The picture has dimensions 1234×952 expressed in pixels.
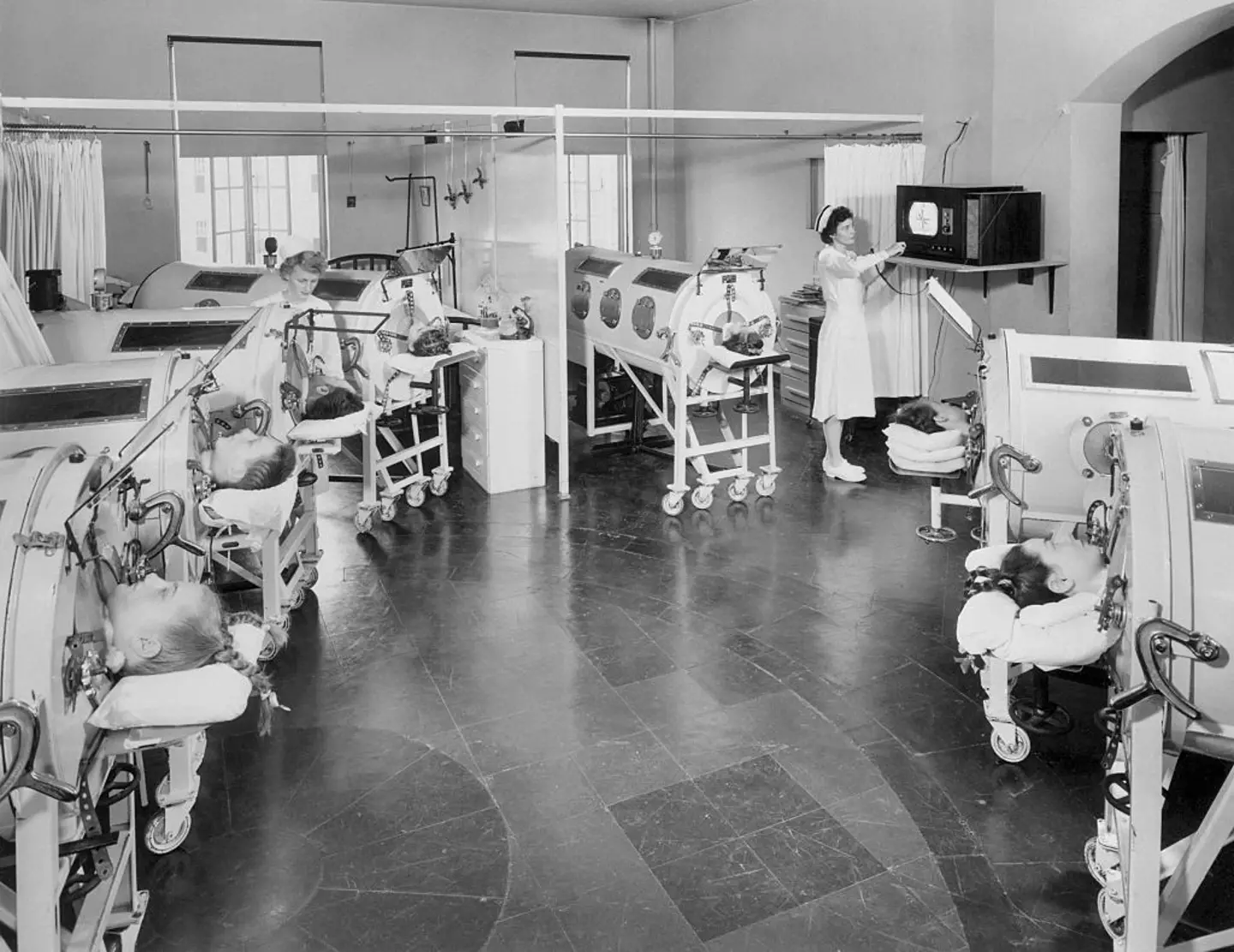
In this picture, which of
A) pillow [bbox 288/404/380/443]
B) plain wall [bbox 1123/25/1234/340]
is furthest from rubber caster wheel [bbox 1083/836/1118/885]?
plain wall [bbox 1123/25/1234/340]

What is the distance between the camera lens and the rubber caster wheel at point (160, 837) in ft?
11.5

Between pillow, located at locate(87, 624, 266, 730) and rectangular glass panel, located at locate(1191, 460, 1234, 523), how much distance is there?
2169 millimetres

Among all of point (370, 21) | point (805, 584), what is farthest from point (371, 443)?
point (370, 21)

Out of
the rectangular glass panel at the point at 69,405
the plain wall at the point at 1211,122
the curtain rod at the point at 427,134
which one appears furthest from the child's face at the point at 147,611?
the plain wall at the point at 1211,122

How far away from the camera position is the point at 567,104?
1173cm

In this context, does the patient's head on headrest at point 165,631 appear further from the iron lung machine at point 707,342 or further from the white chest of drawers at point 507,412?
the white chest of drawers at point 507,412

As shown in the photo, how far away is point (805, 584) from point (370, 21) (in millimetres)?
7290

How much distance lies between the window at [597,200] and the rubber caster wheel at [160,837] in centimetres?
899

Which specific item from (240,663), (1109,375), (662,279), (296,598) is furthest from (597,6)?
(240,663)

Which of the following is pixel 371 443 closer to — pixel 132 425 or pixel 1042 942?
pixel 132 425

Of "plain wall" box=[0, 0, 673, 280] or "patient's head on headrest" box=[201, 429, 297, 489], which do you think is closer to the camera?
"patient's head on headrest" box=[201, 429, 297, 489]

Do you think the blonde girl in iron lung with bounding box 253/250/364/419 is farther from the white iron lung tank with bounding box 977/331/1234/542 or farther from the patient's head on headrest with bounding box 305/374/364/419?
the white iron lung tank with bounding box 977/331/1234/542

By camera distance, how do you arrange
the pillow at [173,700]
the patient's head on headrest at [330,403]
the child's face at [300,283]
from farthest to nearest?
the child's face at [300,283]
the patient's head on headrest at [330,403]
the pillow at [173,700]

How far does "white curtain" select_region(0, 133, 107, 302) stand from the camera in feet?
20.9
